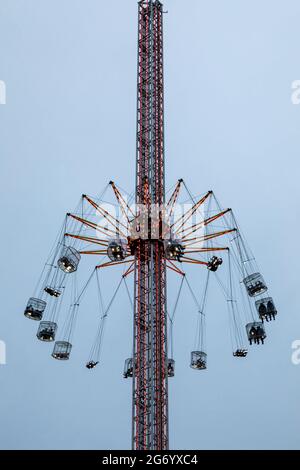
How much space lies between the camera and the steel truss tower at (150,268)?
37.5 meters

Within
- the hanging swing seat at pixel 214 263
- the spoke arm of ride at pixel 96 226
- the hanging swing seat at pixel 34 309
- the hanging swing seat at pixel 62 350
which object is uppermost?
the spoke arm of ride at pixel 96 226

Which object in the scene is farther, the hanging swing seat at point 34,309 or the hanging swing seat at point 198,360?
the hanging swing seat at point 198,360

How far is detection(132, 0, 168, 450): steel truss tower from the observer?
37.5 m

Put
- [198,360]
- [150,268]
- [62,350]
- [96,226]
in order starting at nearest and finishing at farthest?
[96,226] → [150,268] → [62,350] → [198,360]

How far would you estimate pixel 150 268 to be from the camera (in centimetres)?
4025

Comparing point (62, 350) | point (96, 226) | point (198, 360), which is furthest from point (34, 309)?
point (198, 360)

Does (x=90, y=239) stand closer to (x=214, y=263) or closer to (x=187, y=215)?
(x=187, y=215)

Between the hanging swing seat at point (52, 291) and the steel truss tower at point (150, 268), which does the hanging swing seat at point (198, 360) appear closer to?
the steel truss tower at point (150, 268)

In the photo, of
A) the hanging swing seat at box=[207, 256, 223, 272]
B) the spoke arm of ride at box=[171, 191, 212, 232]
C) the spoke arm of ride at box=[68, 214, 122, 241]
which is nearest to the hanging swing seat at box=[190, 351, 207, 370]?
the hanging swing seat at box=[207, 256, 223, 272]

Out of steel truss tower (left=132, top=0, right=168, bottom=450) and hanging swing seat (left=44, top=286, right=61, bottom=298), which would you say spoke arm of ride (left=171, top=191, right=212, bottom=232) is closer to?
steel truss tower (left=132, top=0, right=168, bottom=450)

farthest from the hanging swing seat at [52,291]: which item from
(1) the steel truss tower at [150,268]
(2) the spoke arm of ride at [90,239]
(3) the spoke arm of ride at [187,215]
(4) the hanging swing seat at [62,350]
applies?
(3) the spoke arm of ride at [187,215]

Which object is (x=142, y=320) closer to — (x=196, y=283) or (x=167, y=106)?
(x=196, y=283)

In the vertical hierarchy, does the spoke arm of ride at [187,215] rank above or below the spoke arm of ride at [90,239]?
above
